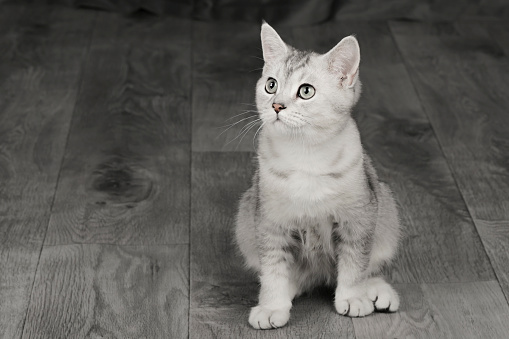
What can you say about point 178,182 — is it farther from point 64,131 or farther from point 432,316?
point 432,316

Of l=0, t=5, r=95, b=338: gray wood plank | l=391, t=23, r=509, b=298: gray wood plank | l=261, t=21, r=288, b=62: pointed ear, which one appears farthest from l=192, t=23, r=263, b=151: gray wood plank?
l=261, t=21, r=288, b=62: pointed ear

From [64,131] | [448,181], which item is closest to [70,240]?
[64,131]

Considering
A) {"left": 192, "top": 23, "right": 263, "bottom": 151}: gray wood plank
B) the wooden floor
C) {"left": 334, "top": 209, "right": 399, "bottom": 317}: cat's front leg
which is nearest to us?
{"left": 334, "top": 209, "right": 399, "bottom": 317}: cat's front leg

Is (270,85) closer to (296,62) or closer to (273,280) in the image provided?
(296,62)

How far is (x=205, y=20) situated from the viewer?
12.2 ft

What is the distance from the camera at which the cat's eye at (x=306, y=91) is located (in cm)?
191

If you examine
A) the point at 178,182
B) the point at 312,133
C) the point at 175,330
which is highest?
the point at 312,133

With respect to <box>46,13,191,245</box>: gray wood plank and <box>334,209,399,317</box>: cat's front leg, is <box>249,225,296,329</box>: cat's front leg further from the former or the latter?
<box>46,13,191,245</box>: gray wood plank

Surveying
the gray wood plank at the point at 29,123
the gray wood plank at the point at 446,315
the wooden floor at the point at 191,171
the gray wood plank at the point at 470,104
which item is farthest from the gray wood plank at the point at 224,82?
the gray wood plank at the point at 446,315

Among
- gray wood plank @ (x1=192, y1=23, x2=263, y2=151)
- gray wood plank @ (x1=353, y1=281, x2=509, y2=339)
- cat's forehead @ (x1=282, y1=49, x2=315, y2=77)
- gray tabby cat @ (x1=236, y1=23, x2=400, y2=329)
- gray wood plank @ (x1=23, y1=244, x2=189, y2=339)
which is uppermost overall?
cat's forehead @ (x1=282, y1=49, x2=315, y2=77)

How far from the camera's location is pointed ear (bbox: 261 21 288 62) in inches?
78.8

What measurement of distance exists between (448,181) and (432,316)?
26.1 inches

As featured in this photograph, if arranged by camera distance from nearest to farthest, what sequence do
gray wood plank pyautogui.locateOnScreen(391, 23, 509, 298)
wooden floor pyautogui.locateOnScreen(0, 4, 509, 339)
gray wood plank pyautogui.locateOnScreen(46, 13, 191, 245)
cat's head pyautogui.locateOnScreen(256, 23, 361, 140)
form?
1. cat's head pyautogui.locateOnScreen(256, 23, 361, 140)
2. wooden floor pyautogui.locateOnScreen(0, 4, 509, 339)
3. gray wood plank pyautogui.locateOnScreen(46, 13, 191, 245)
4. gray wood plank pyautogui.locateOnScreen(391, 23, 509, 298)

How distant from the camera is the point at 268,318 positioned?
2.04 metres
